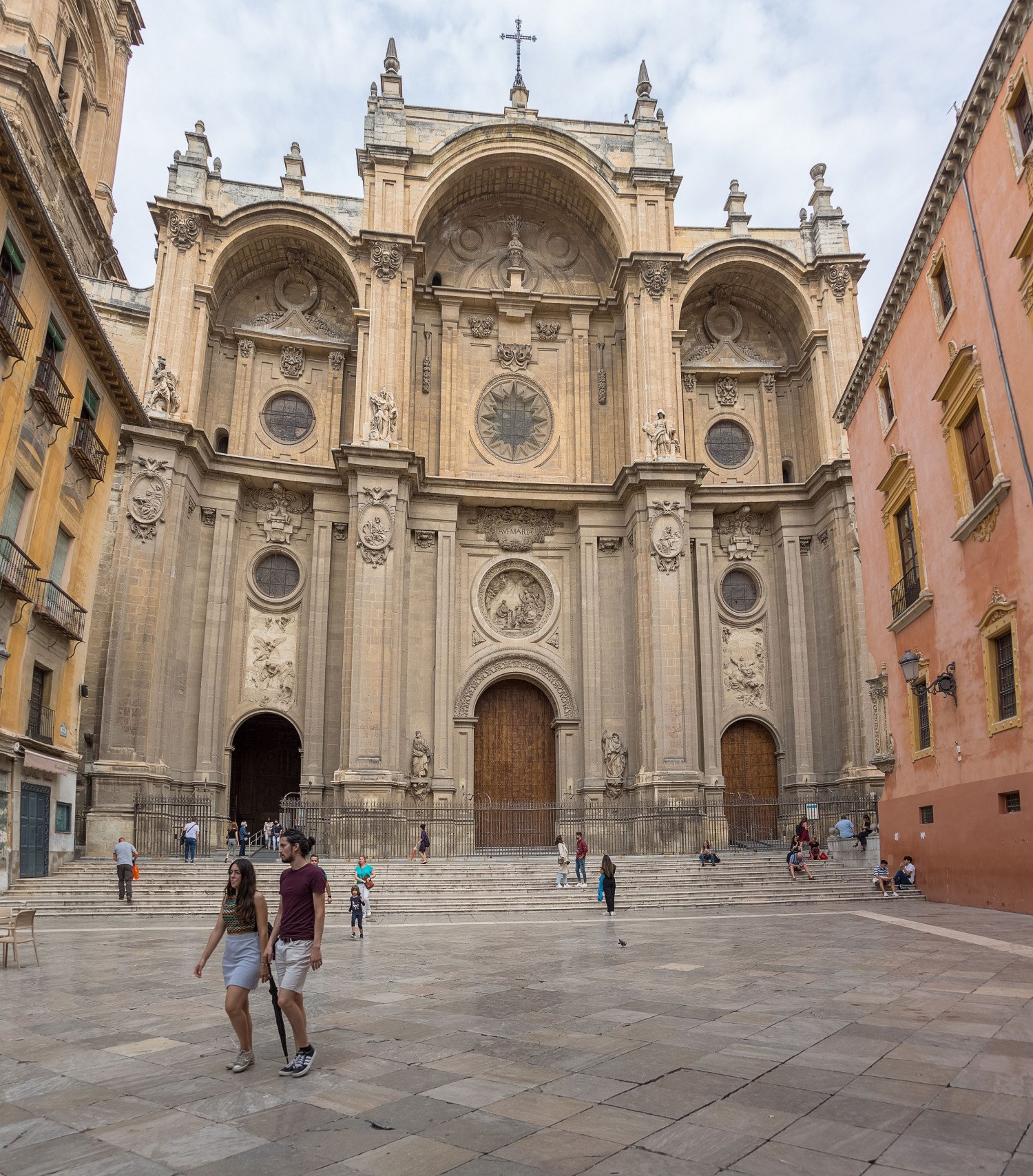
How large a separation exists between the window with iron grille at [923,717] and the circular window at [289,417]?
68.8 ft

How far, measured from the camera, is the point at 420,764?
27.6 metres

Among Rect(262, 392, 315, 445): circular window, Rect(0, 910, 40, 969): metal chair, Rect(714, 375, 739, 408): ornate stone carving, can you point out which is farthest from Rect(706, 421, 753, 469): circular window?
Rect(0, 910, 40, 969): metal chair

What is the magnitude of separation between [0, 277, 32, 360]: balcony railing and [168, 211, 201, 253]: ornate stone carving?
41.6 feet

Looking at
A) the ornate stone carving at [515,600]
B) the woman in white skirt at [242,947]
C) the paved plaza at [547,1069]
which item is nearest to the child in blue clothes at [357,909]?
the paved plaza at [547,1069]

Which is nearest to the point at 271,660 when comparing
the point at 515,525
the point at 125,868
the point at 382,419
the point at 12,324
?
the point at 382,419

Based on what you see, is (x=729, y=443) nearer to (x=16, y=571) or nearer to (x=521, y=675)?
(x=521, y=675)

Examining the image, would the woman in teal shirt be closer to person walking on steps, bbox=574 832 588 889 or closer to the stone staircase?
the stone staircase

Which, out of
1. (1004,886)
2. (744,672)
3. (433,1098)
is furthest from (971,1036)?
(744,672)

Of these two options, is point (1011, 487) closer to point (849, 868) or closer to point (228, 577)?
point (849, 868)

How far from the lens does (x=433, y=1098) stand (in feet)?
17.4

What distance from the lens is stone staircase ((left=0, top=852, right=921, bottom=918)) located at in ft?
59.0

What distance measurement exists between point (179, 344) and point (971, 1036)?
27.5 meters

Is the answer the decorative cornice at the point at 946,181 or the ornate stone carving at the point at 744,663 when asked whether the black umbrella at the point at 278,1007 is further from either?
the ornate stone carving at the point at 744,663

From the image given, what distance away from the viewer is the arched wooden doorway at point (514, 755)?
28750 millimetres
